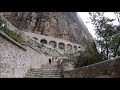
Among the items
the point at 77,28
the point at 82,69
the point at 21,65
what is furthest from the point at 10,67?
the point at 77,28

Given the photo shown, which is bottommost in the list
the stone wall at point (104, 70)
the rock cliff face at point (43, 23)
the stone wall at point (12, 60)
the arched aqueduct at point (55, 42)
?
the stone wall at point (104, 70)

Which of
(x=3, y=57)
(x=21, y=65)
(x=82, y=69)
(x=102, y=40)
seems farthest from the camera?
(x=102, y=40)

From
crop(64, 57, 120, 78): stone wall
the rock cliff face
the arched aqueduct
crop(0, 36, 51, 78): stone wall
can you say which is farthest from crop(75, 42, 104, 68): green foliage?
the rock cliff face

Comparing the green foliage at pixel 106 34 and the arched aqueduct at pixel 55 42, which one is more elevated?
the arched aqueduct at pixel 55 42

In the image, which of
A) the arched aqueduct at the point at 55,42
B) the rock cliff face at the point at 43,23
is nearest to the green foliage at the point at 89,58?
the arched aqueduct at the point at 55,42

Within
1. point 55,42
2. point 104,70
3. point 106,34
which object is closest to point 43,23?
point 55,42

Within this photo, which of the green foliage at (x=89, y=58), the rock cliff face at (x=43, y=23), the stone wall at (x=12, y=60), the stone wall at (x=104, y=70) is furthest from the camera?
the rock cliff face at (x=43, y=23)

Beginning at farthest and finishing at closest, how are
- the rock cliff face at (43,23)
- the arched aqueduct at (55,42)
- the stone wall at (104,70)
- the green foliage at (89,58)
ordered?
the rock cliff face at (43,23) → the arched aqueduct at (55,42) → the green foliage at (89,58) → the stone wall at (104,70)

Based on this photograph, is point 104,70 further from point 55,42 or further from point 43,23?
point 43,23

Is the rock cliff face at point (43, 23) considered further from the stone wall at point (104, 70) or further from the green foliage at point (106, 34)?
the stone wall at point (104, 70)

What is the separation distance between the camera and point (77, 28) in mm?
42562
